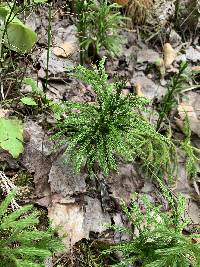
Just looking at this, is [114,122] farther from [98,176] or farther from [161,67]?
[161,67]

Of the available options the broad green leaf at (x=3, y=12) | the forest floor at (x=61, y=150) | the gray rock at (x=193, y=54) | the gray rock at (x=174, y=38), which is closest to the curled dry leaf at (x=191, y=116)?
the forest floor at (x=61, y=150)

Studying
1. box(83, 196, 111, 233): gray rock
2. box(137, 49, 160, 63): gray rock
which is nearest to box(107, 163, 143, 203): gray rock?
box(83, 196, 111, 233): gray rock

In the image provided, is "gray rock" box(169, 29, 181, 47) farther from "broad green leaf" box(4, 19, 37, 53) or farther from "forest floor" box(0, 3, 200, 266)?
"broad green leaf" box(4, 19, 37, 53)

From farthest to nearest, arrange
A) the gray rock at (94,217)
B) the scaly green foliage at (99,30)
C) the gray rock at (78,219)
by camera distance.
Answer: the scaly green foliage at (99,30) → the gray rock at (94,217) → the gray rock at (78,219)

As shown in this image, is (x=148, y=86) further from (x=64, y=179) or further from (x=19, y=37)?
(x=64, y=179)

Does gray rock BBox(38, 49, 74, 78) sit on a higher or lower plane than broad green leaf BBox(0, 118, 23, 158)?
higher

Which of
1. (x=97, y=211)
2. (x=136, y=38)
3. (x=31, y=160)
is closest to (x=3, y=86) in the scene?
(x=31, y=160)

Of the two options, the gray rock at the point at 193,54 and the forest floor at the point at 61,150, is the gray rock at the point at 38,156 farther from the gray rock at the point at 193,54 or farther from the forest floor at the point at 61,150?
the gray rock at the point at 193,54
